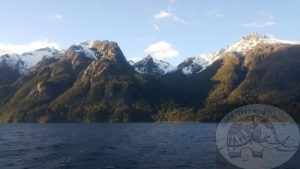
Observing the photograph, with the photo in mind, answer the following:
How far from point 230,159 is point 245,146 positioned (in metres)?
26.3

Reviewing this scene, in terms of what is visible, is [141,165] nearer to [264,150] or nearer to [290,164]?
[290,164]

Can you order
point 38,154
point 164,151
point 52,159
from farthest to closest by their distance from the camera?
point 164,151 → point 38,154 → point 52,159

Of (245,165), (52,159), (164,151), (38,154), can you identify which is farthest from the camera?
(164,151)

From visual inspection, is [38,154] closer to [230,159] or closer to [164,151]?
[164,151]

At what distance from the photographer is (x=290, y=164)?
95.6 m

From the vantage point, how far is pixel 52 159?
342 ft

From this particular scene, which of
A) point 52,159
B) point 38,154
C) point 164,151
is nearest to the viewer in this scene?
point 52,159

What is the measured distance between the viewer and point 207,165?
9350cm

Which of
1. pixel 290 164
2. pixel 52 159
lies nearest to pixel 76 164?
pixel 52 159

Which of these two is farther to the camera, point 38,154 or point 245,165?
point 38,154

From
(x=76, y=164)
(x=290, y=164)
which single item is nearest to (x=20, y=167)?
(x=76, y=164)

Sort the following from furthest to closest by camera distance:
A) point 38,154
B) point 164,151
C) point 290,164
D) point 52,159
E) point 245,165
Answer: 1. point 164,151
2. point 38,154
3. point 52,159
4. point 290,164
5. point 245,165

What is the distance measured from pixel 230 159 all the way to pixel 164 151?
90.7ft

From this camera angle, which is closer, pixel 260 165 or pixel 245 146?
pixel 260 165
